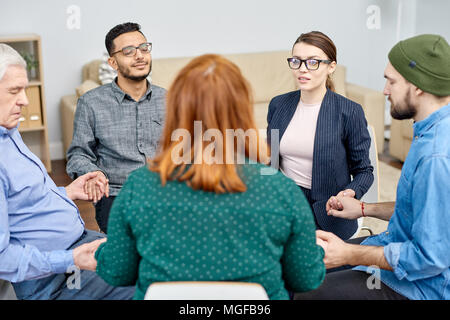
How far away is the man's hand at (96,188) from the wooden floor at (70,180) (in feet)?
5.23

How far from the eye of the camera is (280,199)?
1260 mm

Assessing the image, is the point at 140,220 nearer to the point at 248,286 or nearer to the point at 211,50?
the point at 248,286

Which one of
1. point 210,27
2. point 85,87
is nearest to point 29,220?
point 85,87

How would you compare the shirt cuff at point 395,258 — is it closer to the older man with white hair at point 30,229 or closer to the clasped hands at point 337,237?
the clasped hands at point 337,237

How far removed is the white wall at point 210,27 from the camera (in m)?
4.92

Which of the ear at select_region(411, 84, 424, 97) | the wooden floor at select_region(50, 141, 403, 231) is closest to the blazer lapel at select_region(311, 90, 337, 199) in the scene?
the ear at select_region(411, 84, 424, 97)

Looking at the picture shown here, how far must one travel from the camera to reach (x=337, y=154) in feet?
7.68

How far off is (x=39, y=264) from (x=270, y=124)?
1.22 m

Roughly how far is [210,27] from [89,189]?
3.56 m

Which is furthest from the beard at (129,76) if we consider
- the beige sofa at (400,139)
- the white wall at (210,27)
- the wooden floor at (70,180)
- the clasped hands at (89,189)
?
the beige sofa at (400,139)

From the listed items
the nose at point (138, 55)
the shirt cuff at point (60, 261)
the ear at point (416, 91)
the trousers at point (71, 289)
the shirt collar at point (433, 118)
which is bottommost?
the trousers at point (71, 289)

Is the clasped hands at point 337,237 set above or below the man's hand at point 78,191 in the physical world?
below
